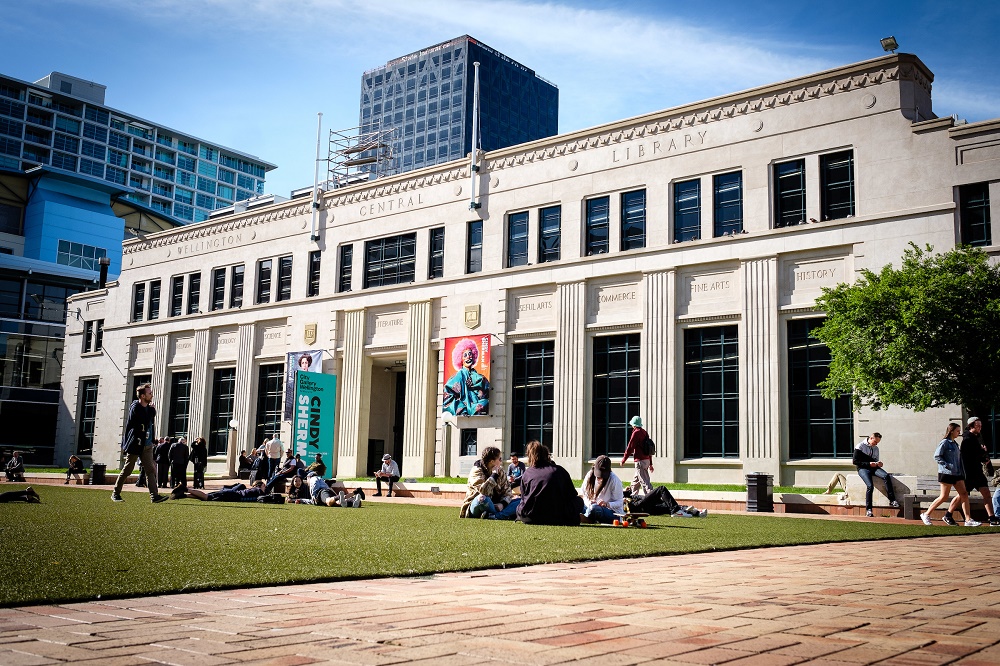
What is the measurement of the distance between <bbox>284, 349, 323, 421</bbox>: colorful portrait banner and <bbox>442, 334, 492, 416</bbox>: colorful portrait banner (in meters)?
7.38

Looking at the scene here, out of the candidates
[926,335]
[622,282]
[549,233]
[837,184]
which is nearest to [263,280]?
[549,233]

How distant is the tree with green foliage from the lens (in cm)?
2130

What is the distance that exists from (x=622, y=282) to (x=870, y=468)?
13788 mm

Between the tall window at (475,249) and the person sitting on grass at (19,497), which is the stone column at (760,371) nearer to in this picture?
the tall window at (475,249)

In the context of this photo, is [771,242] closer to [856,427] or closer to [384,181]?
[856,427]

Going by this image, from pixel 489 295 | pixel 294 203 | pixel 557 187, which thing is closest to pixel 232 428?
pixel 294 203

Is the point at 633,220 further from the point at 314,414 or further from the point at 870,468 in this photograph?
the point at 314,414

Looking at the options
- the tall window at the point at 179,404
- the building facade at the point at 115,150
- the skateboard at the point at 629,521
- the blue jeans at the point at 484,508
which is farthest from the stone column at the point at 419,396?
the building facade at the point at 115,150

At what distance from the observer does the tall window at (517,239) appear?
3506cm

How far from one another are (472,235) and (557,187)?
4417 millimetres

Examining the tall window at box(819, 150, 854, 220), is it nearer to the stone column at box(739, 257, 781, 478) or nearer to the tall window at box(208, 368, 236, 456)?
the stone column at box(739, 257, 781, 478)

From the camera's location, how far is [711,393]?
2939 centimetres

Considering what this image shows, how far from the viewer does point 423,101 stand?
515 ft

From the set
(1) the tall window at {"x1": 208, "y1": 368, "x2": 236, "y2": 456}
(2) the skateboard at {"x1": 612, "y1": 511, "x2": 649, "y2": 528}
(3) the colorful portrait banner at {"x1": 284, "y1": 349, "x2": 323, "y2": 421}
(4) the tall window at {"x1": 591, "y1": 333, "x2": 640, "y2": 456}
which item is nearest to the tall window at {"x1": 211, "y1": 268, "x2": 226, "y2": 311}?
(1) the tall window at {"x1": 208, "y1": 368, "x2": 236, "y2": 456}
